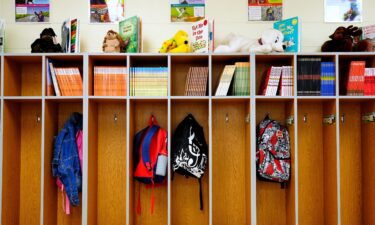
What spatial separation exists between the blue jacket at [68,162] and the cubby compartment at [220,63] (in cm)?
134

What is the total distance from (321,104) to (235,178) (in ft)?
3.53

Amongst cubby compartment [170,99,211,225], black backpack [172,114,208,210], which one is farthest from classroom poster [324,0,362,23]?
black backpack [172,114,208,210]

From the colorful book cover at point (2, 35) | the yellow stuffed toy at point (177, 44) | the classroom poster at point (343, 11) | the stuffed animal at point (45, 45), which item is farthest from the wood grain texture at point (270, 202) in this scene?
the colorful book cover at point (2, 35)

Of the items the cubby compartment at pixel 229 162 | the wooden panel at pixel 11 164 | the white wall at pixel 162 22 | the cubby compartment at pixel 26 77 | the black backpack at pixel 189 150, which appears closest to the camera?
the wooden panel at pixel 11 164

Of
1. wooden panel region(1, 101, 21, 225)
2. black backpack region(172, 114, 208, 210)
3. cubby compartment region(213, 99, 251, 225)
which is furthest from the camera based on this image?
cubby compartment region(213, 99, 251, 225)

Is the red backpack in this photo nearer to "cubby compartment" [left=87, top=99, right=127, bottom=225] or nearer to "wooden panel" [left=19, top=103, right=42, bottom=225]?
"cubby compartment" [left=87, top=99, right=127, bottom=225]

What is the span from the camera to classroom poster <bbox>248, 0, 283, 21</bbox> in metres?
3.70

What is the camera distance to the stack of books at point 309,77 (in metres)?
3.28

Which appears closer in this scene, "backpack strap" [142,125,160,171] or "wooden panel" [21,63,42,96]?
"backpack strap" [142,125,160,171]

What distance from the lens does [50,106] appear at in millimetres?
3414

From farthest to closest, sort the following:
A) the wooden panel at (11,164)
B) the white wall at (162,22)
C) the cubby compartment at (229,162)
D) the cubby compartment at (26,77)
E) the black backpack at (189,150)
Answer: the white wall at (162,22) < the cubby compartment at (229,162) < the cubby compartment at (26,77) < the black backpack at (189,150) < the wooden panel at (11,164)

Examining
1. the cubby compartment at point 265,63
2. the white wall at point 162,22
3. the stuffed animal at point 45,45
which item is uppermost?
the white wall at point 162,22

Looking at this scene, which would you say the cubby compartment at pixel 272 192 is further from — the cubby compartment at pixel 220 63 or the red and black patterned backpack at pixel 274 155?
the cubby compartment at pixel 220 63

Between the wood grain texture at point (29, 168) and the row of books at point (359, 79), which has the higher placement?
the row of books at point (359, 79)
